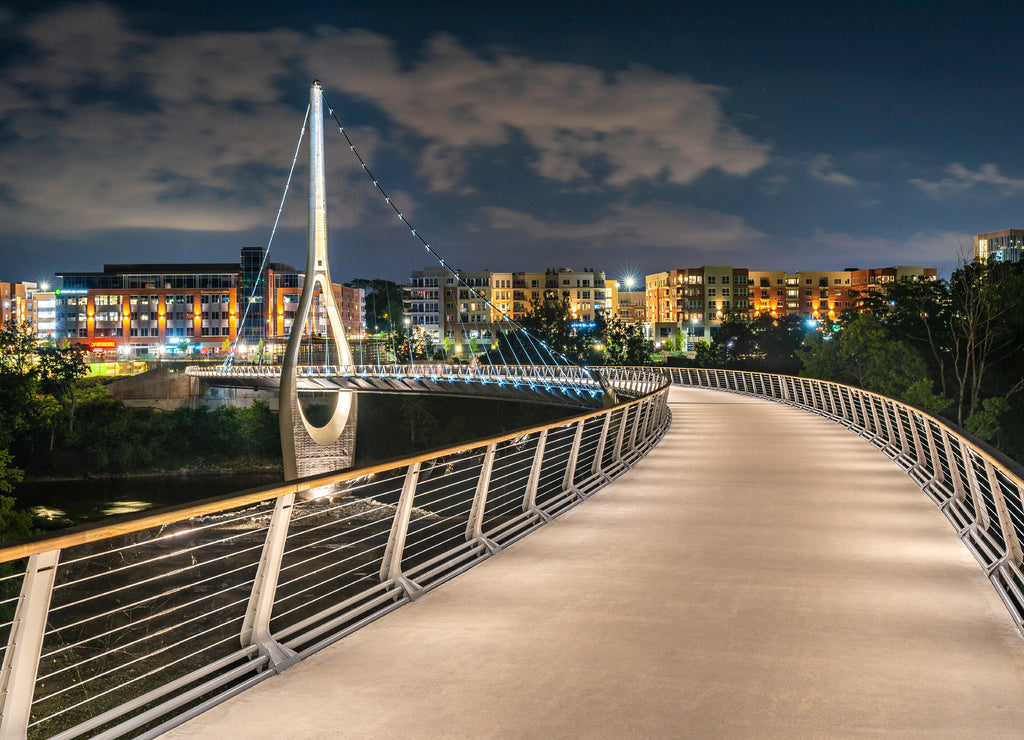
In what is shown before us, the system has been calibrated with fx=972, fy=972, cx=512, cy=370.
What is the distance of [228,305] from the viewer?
14562 centimetres

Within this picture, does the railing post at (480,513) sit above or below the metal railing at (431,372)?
above

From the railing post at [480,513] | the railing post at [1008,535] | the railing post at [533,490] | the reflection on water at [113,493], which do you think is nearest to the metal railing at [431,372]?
the reflection on water at [113,493]

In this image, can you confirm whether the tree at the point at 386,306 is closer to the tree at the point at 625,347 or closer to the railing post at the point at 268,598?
the tree at the point at 625,347

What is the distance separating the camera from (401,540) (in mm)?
6145

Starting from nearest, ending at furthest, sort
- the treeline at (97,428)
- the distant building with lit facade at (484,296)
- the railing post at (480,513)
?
the railing post at (480,513)
the treeline at (97,428)
the distant building with lit facade at (484,296)

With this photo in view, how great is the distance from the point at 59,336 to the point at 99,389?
6857cm

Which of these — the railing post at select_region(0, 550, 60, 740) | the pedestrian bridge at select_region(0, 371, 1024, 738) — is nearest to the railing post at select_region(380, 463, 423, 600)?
the pedestrian bridge at select_region(0, 371, 1024, 738)

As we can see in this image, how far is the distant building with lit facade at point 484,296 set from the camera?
487 ft

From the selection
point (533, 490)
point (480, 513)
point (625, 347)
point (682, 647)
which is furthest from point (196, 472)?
point (682, 647)

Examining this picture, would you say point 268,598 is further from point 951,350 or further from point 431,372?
point 431,372

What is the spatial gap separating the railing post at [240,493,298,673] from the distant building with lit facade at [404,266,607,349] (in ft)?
438

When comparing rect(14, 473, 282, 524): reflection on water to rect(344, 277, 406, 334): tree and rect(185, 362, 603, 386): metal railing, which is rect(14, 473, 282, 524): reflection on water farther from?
rect(344, 277, 406, 334): tree

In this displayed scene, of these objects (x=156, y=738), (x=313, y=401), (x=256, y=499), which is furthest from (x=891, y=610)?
(x=313, y=401)

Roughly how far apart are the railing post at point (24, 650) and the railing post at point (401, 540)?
8.88ft
